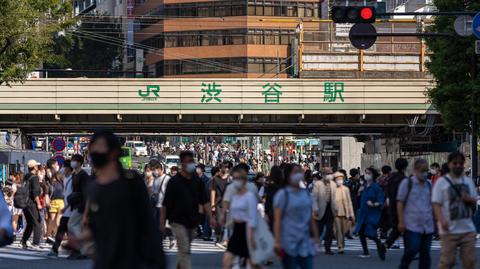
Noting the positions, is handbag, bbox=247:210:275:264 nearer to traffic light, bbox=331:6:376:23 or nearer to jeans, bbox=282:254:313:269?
jeans, bbox=282:254:313:269

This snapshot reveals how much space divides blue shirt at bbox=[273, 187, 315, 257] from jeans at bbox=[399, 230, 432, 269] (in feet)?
6.41

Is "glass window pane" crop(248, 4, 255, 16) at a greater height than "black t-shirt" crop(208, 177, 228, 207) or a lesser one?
greater

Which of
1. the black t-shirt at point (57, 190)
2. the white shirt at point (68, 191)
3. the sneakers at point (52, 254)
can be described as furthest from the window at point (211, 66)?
the white shirt at point (68, 191)

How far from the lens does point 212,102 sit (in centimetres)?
5522

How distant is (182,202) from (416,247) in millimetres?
2894

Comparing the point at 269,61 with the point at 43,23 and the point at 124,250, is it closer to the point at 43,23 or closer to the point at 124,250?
the point at 43,23

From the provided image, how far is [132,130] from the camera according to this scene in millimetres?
60906

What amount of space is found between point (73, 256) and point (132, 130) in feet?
134

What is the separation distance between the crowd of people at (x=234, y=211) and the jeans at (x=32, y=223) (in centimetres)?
2

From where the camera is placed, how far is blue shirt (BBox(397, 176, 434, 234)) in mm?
14164

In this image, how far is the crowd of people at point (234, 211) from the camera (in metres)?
7.63

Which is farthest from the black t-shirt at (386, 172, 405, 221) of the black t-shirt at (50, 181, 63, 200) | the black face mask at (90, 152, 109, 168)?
the black face mask at (90, 152, 109, 168)

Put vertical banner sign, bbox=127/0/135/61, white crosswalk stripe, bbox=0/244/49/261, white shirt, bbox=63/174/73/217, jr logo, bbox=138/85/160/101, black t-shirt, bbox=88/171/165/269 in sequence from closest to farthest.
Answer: black t-shirt, bbox=88/171/165/269 < white shirt, bbox=63/174/73/217 < white crosswalk stripe, bbox=0/244/49/261 < jr logo, bbox=138/85/160/101 < vertical banner sign, bbox=127/0/135/61

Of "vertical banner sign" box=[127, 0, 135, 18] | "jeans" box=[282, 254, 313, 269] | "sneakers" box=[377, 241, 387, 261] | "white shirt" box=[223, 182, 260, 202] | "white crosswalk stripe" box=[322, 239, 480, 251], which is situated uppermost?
"vertical banner sign" box=[127, 0, 135, 18]
